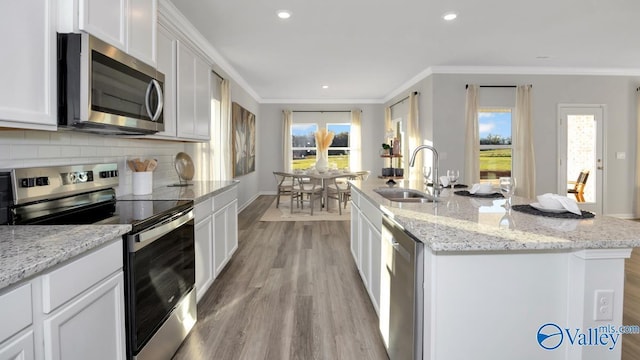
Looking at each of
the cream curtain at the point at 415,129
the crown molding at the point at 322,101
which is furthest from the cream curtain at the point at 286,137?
the cream curtain at the point at 415,129

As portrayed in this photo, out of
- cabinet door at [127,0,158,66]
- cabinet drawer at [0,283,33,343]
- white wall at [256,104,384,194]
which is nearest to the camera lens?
cabinet drawer at [0,283,33,343]

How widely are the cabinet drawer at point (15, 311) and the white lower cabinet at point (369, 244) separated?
5.52ft

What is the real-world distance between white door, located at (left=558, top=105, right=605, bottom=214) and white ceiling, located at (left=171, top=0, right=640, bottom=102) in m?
0.70

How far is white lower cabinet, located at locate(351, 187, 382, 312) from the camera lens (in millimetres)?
2270

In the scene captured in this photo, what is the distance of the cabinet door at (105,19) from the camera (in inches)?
61.6

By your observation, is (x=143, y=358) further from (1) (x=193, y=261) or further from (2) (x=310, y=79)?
(2) (x=310, y=79)

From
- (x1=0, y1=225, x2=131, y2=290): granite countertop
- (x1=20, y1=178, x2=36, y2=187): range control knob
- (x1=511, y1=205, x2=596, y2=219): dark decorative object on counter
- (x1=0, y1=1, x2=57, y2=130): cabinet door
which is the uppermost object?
(x1=0, y1=1, x2=57, y2=130): cabinet door

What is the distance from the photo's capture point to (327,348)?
2.13 meters

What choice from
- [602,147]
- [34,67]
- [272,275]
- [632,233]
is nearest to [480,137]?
[602,147]

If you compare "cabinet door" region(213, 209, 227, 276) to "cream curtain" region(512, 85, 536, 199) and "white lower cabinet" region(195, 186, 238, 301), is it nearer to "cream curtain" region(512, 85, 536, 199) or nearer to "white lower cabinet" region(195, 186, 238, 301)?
"white lower cabinet" region(195, 186, 238, 301)

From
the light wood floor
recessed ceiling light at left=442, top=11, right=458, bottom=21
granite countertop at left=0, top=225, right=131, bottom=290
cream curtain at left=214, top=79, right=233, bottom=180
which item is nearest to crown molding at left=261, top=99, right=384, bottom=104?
cream curtain at left=214, top=79, right=233, bottom=180

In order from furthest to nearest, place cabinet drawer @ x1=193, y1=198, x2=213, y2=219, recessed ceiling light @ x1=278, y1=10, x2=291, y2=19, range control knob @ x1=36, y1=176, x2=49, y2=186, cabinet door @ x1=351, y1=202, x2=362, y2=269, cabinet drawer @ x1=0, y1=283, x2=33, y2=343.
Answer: recessed ceiling light @ x1=278, y1=10, x2=291, y2=19
cabinet door @ x1=351, y1=202, x2=362, y2=269
cabinet drawer @ x1=193, y1=198, x2=213, y2=219
range control knob @ x1=36, y1=176, x2=49, y2=186
cabinet drawer @ x1=0, y1=283, x2=33, y2=343

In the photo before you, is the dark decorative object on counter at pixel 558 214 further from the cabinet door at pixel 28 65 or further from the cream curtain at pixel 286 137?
the cream curtain at pixel 286 137

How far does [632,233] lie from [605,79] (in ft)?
20.5
